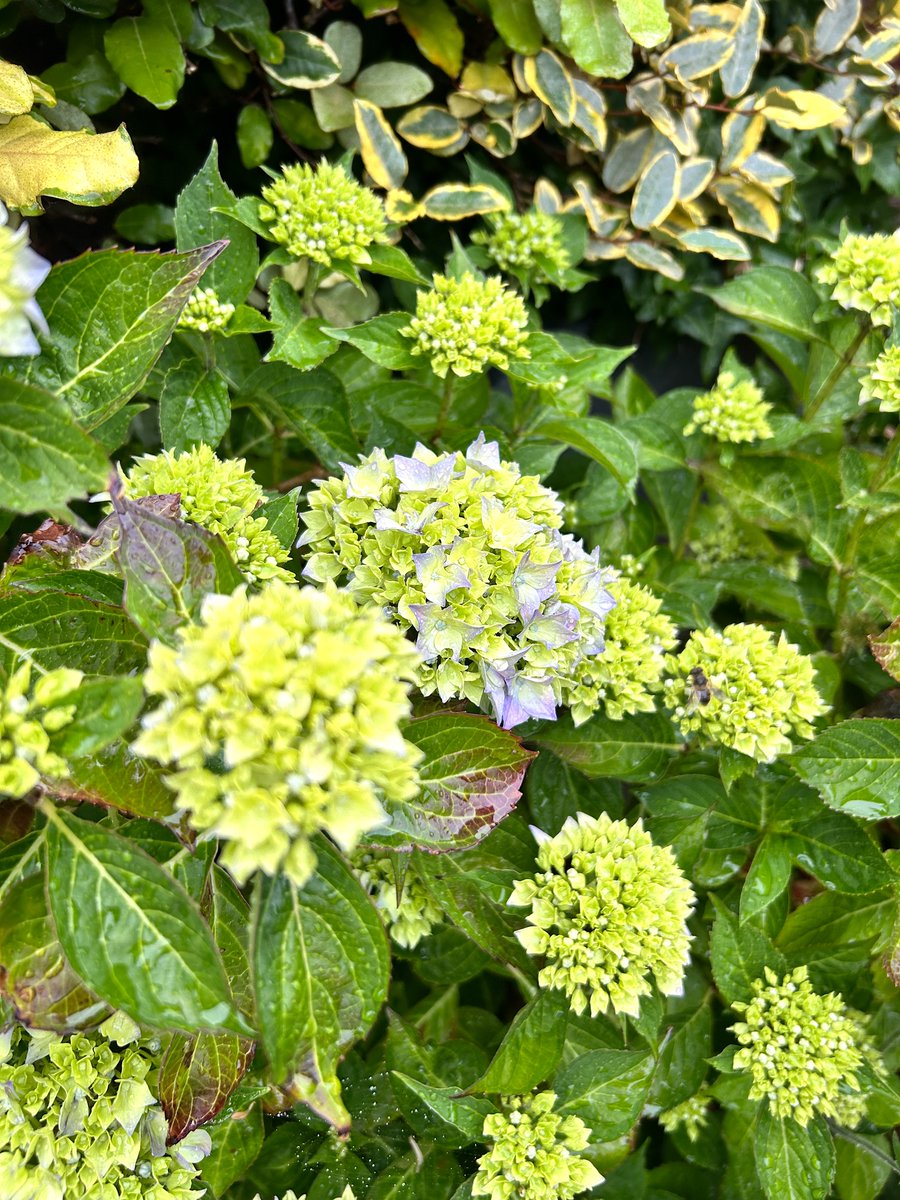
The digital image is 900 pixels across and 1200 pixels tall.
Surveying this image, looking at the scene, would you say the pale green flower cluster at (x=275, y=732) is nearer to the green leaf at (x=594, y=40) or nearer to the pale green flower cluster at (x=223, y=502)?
the pale green flower cluster at (x=223, y=502)

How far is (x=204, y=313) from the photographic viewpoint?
981 millimetres

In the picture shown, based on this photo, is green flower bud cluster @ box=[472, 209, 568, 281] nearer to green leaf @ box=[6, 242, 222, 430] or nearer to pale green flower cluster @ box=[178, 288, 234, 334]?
pale green flower cluster @ box=[178, 288, 234, 334]

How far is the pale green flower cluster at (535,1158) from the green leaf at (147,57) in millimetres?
1184

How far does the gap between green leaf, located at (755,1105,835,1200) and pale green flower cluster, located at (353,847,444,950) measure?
0.43m

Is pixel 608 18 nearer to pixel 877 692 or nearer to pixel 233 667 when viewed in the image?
pixel 877 692

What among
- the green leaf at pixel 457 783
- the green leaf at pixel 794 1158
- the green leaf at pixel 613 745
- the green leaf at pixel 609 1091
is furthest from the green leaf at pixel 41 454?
the green leaf at pixel 794 1158

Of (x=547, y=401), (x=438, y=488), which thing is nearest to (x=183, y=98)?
(x=547, y=401)

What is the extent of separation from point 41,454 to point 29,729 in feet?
0.61

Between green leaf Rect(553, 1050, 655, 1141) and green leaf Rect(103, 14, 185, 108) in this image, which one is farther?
green leaf Rect(103, 14, 185, 108)

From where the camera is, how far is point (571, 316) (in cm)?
181

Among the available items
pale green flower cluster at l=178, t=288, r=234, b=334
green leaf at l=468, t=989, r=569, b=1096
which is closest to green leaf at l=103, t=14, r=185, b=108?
pale green flower cluster at l=178, t=288, r=234, b=334

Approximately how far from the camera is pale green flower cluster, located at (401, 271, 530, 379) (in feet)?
3.31

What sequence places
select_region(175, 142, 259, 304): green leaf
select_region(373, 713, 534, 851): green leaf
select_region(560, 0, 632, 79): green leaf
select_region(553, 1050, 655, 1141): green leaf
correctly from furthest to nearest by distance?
select_region(560, 0, 632, 79): green leaf
select_region(175, 142, 259, 304): green leaf
select_region(553, 1050, 655, 1141): green leaf
select_region(373, 713, 534, 851): green leaf

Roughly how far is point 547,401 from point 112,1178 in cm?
95
